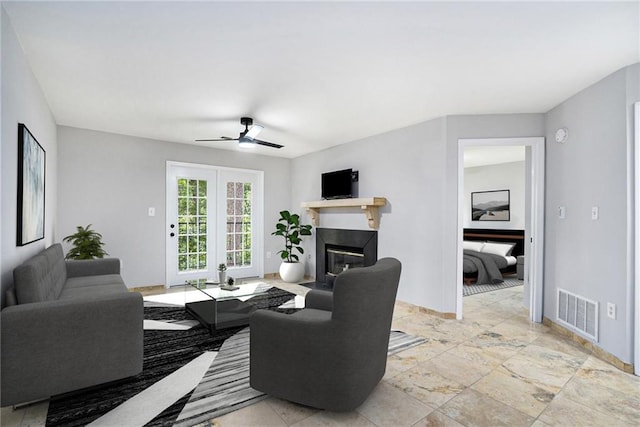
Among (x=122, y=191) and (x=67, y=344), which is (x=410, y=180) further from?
(x=122, y=191)

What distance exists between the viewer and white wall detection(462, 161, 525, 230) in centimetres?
656

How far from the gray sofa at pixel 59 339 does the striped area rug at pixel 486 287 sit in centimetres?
432

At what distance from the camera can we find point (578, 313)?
9.77ft

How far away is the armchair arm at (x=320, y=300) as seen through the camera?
2.42 meters

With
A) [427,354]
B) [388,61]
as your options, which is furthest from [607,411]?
[388,61]

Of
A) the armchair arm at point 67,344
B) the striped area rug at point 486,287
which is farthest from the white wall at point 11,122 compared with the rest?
the striped area rug at point 486,287

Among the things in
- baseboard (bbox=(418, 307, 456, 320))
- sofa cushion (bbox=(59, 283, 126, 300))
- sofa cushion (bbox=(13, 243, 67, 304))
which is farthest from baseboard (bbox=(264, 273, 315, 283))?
sofa cushion (bbox=(13, 243, 67, 304))

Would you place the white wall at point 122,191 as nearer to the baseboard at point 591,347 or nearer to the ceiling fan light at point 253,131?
the ceiling fan light at point 253,131

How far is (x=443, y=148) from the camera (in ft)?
12.0

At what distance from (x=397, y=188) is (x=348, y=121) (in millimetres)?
1067

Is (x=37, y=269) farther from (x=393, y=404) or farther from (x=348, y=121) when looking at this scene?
(x=348, y=121)

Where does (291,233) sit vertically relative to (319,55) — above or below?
below

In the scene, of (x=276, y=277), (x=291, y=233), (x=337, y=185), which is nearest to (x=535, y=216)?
(x=337, y=185)

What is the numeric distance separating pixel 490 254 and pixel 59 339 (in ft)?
19.3
